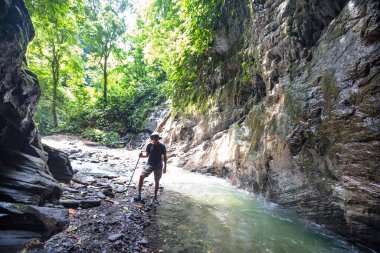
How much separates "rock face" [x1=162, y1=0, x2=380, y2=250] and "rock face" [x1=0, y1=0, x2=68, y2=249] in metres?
5.23

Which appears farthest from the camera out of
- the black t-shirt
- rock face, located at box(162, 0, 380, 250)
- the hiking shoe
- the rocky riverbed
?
the black t-shirt

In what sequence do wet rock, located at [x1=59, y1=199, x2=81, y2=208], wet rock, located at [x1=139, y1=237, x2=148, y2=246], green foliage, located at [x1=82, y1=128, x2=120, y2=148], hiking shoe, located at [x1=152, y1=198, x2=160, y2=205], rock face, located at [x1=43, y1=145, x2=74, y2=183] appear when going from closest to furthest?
wet rock, located at [x1=139, y1=237, x2=148, y2=246] → wet rock, located at [x1=59, y1=199, x2=81, y2=208] → hiking shoe, located at [x1=152, y1=198, x2=160, y2=205] → rock face, located at [x1=43, y1=145, x2=74, y2=183] → green foliage, located at [x1=82, y1=128, x2=120, y2=148]

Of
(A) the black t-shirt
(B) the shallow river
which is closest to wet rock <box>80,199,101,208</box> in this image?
(B) the shallow river

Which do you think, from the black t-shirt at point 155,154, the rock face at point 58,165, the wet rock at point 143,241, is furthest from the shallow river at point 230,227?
the rock face at point 58,165

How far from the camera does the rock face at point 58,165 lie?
20.8ft

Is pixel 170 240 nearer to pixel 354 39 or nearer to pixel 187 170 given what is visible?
pixel 354 39

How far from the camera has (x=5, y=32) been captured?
3.86 m

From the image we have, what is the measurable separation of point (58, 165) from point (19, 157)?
6.46ft

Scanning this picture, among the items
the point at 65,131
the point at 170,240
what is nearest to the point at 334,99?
the point at 170,240

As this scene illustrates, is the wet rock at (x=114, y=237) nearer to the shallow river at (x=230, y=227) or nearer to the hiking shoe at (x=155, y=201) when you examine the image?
the shallow river at (x=230, y=227)

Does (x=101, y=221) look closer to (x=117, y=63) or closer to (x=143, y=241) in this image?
(x=143, y=241)

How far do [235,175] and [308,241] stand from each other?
439 centimetres

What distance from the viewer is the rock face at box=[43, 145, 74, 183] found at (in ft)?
20.8

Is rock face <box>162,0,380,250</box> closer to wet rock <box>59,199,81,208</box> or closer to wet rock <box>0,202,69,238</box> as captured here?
wet rock <box>59,199,81,208</box>
